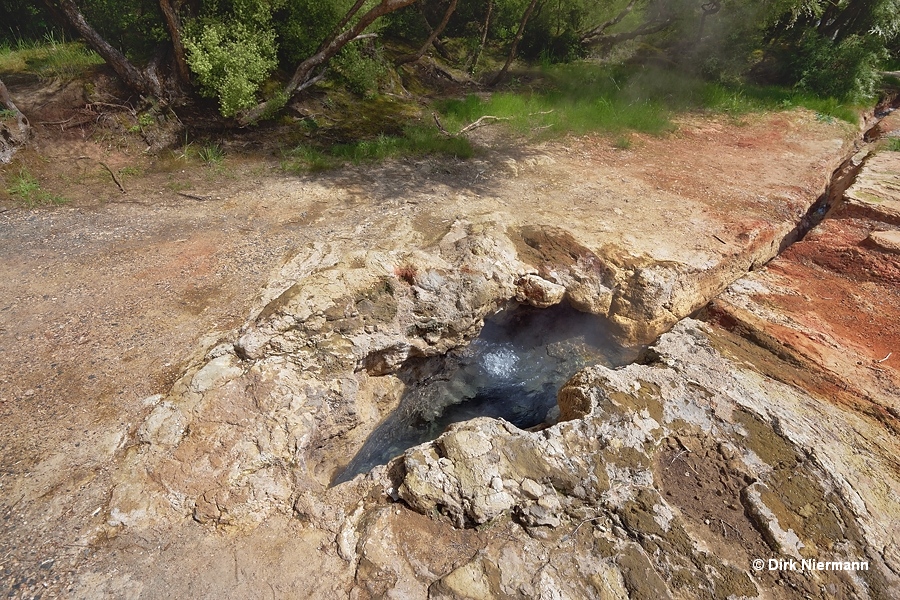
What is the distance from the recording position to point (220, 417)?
151 inches

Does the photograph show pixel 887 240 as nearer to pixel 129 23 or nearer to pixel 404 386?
pixel 404 386

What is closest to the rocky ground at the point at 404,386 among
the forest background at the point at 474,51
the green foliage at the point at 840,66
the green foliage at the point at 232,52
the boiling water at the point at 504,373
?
the boiling water at the point at 504,373

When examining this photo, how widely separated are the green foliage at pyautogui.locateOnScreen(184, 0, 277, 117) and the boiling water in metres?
5.56

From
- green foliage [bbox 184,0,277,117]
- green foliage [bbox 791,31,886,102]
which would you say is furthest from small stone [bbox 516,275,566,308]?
green foliage [bbox 791,31,886,102]

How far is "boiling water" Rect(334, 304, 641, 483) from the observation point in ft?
17.6

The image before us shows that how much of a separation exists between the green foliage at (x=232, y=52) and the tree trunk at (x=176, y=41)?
140mm

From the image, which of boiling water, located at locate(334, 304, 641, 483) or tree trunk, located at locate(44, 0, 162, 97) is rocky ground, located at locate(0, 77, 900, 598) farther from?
tree trunk, located at locate(44, 0, 162, 97)

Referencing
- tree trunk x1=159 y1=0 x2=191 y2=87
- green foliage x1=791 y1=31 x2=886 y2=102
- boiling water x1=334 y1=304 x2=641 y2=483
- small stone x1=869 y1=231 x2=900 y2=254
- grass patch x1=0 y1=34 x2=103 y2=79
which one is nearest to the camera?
boiling water x1=334 y1=304 x2=641 y2=483

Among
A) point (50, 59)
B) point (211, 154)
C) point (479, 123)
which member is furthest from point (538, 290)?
point (50, 59)

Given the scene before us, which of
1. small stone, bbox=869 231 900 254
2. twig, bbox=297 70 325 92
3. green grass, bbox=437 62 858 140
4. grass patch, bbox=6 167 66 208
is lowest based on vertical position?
grass patch, bbox=6 167 66 208

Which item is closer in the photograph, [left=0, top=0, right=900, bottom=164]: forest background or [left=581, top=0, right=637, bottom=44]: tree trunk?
[left=0, top=0, right=900, bottom=164]: forest background

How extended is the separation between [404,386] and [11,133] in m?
6.80

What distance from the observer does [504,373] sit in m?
6.01

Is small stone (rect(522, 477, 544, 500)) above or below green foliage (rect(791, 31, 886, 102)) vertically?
below
